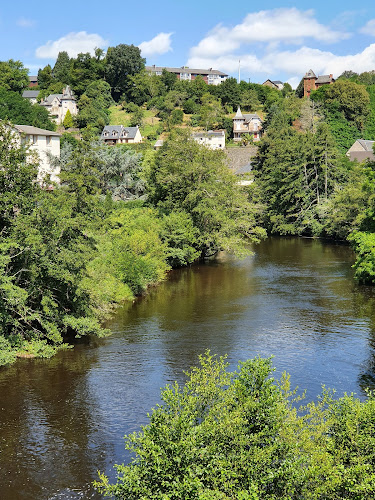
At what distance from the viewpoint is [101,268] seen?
120 ft

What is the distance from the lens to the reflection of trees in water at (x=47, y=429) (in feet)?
57.6

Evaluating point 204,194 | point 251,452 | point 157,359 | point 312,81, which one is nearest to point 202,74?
point 312,81

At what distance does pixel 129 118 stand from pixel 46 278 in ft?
340

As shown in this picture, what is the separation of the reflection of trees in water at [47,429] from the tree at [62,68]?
124 meters

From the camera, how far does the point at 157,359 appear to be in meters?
27.3

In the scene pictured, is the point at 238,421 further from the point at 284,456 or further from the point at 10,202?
the point at 10,202

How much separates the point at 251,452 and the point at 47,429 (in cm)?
1029

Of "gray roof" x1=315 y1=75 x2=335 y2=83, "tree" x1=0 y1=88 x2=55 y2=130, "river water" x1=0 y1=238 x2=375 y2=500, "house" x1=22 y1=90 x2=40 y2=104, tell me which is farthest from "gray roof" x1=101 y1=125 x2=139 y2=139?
"river water" x1=0 y1=238 x2=375 y2=500

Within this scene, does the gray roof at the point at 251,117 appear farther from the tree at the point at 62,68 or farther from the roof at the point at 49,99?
the tree at the point at 62,68

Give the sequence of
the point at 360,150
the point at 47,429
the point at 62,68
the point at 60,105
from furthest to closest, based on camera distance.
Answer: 1. the point at 62,68
2. the point at 60,105
3. the point at 360,150
4. the point at 47,429

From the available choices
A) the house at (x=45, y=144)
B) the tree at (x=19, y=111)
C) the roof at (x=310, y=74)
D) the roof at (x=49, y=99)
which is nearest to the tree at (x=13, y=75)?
the roof at (x=49, y=99)

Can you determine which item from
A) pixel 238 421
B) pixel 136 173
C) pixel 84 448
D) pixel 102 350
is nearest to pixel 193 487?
pixel 238 421

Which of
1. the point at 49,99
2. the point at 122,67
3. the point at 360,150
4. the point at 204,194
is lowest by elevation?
the point at 204,194

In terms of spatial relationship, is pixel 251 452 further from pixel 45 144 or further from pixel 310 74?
pixel 310 74
